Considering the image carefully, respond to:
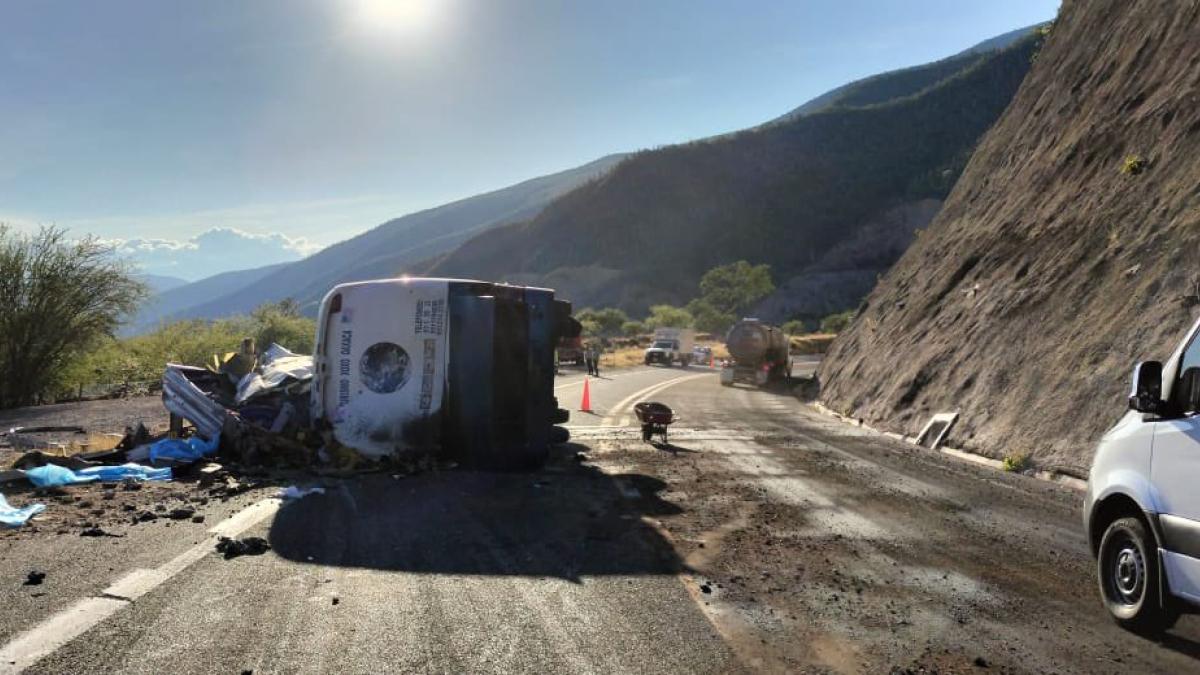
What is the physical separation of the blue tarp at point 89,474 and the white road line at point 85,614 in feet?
9.68

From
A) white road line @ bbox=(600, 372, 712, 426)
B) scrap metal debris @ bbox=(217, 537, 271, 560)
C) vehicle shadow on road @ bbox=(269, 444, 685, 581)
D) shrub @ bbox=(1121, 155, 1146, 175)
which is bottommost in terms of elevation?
white road line @ bbox=(600, 372, 712, 426)

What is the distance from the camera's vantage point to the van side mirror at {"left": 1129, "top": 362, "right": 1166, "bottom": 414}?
456cm

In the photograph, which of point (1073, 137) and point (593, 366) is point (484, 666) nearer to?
point (1073, 137)

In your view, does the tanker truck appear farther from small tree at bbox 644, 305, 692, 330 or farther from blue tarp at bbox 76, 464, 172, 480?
small tree at bbox 644, 305, 692, 330

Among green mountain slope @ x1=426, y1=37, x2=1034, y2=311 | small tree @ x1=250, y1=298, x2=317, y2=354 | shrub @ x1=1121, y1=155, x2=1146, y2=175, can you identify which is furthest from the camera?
green mountain slope @ x1=426, y1=37, x2=1034, y2=311

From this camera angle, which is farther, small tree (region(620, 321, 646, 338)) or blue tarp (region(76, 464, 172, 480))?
small tree (region(620, 321, 646, 338))

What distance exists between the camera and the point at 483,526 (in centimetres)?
660

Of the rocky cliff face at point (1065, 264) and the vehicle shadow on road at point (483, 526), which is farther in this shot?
the rocky cliff face at point (1065, 264)

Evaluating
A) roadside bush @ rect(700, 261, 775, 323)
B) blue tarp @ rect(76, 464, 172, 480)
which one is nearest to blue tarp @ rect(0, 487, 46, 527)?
blue tarp @ rect(76, 464, 172, 480)

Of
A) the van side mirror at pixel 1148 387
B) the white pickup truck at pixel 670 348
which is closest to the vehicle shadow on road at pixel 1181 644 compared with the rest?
the van side mirror at pixel 1148 387

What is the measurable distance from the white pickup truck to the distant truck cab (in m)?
45.1

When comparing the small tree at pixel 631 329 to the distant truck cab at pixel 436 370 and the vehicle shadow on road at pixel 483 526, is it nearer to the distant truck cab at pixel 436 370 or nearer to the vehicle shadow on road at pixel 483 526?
the distant truck cab at pixel 436 370

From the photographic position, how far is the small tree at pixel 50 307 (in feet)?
64.8

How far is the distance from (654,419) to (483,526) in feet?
20.4
